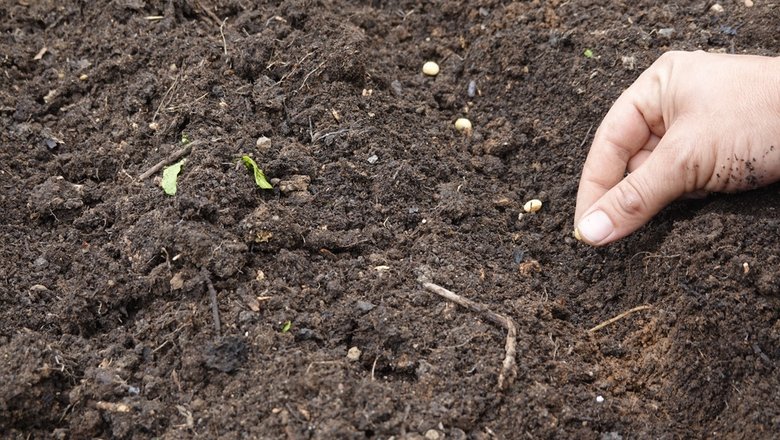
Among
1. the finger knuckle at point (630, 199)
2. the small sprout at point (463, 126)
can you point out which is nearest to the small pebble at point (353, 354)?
the finger knuckle at point (630, 199)

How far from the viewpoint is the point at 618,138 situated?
2.72 m

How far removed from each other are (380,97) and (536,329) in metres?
1.13

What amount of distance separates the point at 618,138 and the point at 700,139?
1.20ft

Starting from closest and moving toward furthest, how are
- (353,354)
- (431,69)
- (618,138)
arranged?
(353,354), (618,138), (431,69)

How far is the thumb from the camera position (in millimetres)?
2400

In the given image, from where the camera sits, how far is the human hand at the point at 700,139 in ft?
7.77

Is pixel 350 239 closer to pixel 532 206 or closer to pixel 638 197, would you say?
pixel 532 206

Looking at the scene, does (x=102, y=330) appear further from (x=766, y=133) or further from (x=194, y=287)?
(x=766, y=133)

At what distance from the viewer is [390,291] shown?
2.38 m

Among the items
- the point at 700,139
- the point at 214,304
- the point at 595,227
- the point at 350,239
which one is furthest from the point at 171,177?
the point at 700,139

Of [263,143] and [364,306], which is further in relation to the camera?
[263,143]

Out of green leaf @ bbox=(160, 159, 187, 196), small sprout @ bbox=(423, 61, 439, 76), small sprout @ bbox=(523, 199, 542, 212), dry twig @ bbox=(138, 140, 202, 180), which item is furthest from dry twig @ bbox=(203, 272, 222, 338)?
small sprout @ bbox=(423, 61, 439, 76)

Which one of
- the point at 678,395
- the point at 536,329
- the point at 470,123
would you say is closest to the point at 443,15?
the point at 470,123

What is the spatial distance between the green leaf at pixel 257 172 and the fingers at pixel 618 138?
108cm
